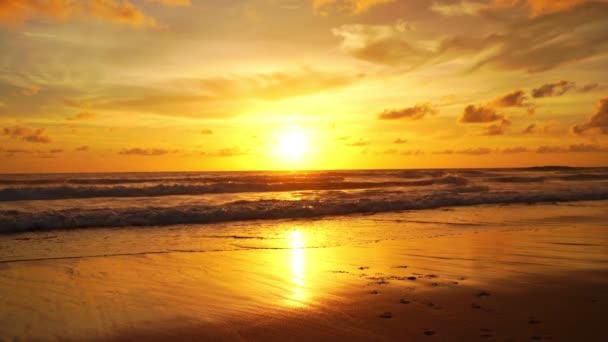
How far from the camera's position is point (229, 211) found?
16281 mm

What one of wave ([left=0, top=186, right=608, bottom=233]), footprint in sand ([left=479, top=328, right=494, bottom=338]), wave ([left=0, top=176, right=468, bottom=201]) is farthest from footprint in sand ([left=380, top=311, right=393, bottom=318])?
wave ([left=0, top=176, right=468, bottom=201])

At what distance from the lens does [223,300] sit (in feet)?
19.6

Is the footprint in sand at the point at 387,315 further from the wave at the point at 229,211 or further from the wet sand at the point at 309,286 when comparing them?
the wave at the point at 229,211

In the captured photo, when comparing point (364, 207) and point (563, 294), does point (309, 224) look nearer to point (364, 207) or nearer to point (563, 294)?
point (364, 207)

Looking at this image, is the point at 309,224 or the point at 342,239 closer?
the point at 342,239

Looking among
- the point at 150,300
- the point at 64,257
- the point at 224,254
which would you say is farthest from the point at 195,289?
the point at 64,257

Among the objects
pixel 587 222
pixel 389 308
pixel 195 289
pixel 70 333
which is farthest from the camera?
pixel 587 222

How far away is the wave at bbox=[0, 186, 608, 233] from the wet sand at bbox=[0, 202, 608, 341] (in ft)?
5.54

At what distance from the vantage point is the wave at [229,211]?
1389 centimetres

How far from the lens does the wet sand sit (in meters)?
4.88

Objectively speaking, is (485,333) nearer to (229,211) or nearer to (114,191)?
(229,211)

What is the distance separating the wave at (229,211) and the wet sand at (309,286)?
5.54 ft

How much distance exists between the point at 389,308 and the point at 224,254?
4.58 m

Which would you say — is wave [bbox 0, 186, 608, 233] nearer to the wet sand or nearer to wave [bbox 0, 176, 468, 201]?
the wet sand
